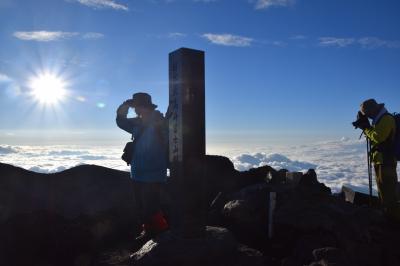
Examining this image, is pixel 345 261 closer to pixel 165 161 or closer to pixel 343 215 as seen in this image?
pixel 343 215

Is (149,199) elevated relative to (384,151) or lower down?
lower down

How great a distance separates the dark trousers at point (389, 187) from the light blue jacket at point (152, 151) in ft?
15.4

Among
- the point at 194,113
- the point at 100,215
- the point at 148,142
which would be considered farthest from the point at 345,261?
the point at 100,215

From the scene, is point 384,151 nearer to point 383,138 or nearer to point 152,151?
point 383,138

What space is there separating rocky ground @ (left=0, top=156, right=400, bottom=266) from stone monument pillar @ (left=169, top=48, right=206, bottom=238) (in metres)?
0.42

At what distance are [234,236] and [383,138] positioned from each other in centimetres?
377

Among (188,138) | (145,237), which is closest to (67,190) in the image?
(145,237)

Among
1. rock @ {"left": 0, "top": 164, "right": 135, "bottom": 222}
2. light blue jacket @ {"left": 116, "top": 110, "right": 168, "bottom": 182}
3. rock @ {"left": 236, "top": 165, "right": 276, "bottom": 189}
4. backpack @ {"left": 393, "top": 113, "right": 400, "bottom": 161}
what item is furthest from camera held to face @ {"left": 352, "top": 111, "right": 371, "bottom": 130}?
rock @ {"left": 0, "top": 164, "right": 135, "bottom": 222}

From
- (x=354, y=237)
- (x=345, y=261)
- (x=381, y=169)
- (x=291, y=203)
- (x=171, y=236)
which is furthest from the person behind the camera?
(x=381, y=169)

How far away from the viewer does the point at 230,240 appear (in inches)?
263

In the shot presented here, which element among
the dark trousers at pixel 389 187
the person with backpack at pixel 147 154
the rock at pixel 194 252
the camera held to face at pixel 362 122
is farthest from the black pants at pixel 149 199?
the dark trousers at pixel 389 187

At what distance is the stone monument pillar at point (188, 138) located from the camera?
22.2 ft

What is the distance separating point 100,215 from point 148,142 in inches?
93.8

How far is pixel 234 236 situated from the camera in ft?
24.8
